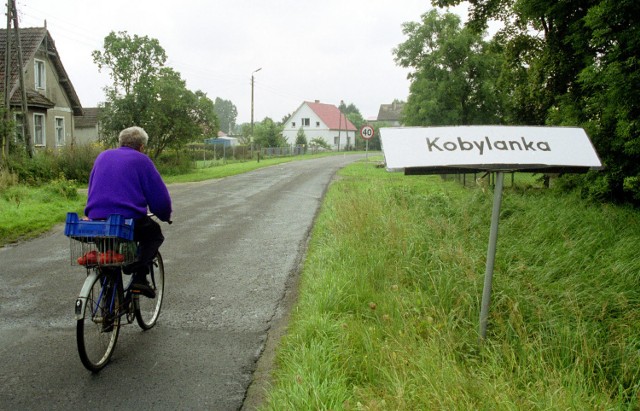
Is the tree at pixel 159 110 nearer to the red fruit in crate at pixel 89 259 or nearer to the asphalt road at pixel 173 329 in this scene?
the asphalt road at pixel 173 329

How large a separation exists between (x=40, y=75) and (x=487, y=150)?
A: 102ft

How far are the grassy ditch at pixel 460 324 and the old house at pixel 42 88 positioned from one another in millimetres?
23881

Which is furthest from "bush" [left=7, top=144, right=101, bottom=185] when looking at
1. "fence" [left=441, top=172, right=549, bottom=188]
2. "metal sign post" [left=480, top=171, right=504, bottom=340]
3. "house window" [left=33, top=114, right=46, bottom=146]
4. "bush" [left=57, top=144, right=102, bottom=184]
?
"metal sign post" [left=480, top=171, right=504, bottom=340]

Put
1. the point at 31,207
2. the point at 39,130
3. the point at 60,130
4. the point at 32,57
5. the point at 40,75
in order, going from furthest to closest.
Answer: the point at 60,130, the point at 40,75, the point at 39,130, the point at 32,57, the point at 31,207

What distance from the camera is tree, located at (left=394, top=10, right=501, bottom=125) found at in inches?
1287

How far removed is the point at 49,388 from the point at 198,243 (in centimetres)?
550

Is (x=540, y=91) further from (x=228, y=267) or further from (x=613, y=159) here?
(x=228, y=267)

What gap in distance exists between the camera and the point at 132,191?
4223mm

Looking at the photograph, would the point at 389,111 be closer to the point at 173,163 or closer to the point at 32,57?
the point at 173,163

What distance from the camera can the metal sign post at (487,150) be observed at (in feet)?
11.1

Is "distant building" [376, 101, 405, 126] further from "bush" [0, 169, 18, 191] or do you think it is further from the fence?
"bush" [0, 169, 18, 191]

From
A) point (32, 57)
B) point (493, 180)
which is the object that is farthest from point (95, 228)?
point (32, 57)

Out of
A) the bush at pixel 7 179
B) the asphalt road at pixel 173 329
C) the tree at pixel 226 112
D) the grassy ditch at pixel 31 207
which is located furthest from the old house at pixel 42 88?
the tree at pixel 226 112

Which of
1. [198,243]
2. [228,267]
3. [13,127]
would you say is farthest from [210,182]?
[228,267]
